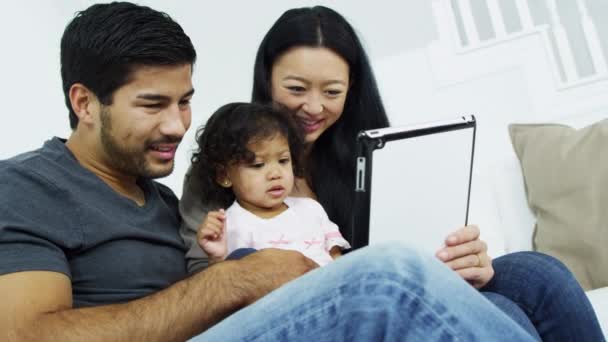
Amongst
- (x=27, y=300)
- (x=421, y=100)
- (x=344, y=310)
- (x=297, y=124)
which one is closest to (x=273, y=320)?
(x=344, y=310)

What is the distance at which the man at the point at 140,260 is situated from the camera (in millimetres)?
837

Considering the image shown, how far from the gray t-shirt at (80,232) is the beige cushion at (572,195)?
93 cm

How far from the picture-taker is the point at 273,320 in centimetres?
85

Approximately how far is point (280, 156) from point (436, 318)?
0.65 metres

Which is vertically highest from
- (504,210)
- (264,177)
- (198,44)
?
(198,44)

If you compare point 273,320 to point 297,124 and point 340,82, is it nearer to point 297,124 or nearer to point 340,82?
point 297,124

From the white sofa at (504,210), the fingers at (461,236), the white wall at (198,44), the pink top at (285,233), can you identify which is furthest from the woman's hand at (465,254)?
the white wall at (198,44)

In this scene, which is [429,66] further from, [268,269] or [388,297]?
[388,297]

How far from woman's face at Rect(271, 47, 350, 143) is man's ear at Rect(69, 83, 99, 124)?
1.60 feet

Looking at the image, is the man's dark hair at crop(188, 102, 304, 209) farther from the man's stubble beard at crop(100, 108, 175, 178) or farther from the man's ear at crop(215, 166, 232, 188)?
the man's stubble beard at crop(100, 108, 175, 178)

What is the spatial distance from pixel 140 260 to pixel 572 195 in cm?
106

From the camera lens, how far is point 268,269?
41.0 inches

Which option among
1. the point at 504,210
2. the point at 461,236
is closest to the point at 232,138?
the point at 461,236

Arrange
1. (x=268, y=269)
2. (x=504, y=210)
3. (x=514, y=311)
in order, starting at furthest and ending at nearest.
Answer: (x=504, y=210), (x=514, y=311), (x=268, y=269)
